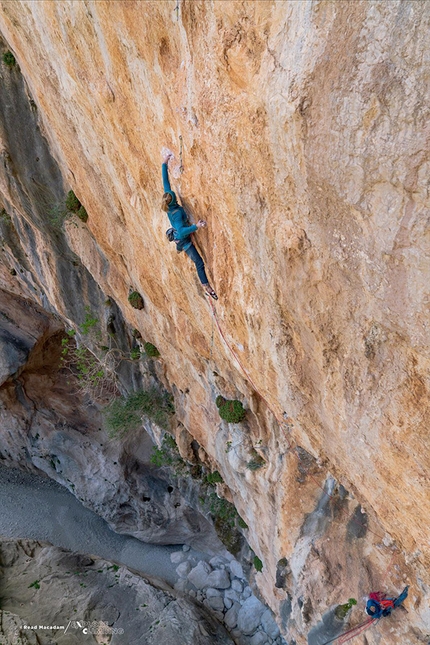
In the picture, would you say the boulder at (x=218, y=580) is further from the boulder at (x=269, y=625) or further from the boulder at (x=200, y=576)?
the boulder at (x=269, y=625)

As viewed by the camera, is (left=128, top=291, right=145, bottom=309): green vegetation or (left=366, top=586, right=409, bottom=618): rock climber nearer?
(left=366, top=586, right=409, bottom=618): rock climber

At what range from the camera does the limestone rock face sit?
12.1m

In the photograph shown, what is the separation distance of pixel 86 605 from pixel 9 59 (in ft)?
48.5

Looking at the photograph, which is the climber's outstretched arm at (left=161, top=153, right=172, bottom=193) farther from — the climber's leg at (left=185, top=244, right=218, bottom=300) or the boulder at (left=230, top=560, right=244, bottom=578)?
the boulder at (left=230, top=560, right=244, bottom=578)

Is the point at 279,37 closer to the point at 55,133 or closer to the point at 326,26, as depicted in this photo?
the point at 326,26

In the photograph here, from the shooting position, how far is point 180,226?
5703mm

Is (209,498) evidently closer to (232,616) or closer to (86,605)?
(232,616)

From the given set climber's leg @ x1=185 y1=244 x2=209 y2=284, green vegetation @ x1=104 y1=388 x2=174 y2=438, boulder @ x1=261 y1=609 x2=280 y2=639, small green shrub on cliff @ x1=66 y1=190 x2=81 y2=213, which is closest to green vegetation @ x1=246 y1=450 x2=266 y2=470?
climber's leg @ x1=185 y1=244 x2=209 y2=284

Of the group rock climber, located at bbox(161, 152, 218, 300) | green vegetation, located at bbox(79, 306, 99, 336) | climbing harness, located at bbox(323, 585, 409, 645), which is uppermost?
rock climber, located at bbox(161, 152, 218, 300)

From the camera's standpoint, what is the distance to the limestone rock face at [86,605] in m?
12.1

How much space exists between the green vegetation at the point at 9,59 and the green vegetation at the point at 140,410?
908 centimetres

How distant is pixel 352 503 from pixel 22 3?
900 cm

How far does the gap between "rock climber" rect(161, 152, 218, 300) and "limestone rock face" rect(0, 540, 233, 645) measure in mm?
11121

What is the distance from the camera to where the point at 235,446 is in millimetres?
9141
